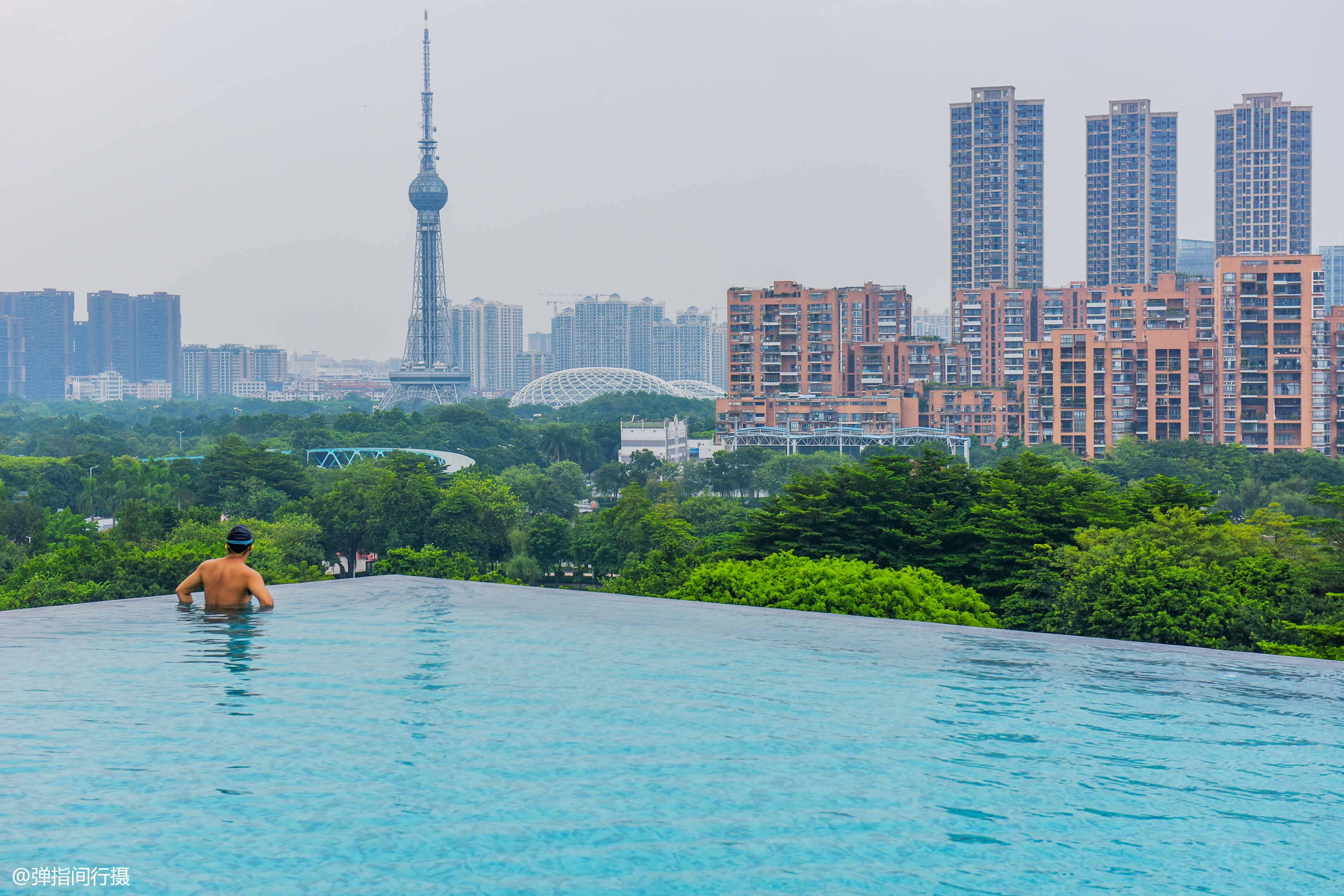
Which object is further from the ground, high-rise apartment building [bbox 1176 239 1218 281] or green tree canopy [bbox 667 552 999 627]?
high-rise apartment building [bbox 1176 239 1218 281]

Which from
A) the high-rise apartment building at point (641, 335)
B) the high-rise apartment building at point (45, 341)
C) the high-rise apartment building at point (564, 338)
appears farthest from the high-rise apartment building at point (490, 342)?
the high-rise apartment building at point (45, 341)

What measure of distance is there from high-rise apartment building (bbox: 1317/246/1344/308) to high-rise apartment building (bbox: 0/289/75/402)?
471 ft

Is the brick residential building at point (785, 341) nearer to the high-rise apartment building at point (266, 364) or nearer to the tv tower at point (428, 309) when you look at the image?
the tv tower at point (428, 309)

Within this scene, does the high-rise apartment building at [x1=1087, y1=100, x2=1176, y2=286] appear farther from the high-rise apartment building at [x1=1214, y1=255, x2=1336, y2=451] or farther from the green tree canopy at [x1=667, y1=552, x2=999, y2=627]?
the green tree canopy at [x1=667, y1=552, x2=999, y2=627]

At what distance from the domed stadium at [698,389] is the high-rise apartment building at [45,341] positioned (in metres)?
70.0

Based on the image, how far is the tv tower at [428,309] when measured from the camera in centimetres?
10450

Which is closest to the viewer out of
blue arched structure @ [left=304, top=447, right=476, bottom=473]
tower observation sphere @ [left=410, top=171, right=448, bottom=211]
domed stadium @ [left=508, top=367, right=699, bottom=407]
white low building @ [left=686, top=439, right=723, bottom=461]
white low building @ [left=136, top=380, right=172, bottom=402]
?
blue arched structure @ [left=304, top=447, right=476, bottom=473]

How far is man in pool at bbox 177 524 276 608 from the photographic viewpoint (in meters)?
8.38

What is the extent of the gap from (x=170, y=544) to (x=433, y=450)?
1394 inches

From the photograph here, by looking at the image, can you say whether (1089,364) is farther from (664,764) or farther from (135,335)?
(135,335)

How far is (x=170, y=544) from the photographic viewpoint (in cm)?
2686

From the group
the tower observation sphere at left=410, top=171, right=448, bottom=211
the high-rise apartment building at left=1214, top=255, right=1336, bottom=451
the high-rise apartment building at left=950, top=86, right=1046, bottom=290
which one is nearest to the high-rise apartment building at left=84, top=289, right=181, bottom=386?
the tower observation sphere at left=410, top=171, right=448, bottom=211

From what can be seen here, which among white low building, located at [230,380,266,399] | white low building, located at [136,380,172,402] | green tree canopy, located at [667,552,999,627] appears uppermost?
white low building, located at [230,380,266,399]

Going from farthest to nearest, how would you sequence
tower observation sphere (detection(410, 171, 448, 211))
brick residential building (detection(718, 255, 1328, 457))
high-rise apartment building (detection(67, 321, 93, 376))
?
high-rise apartment building (detection(67, 321, 93, 376)) < tower observation sphere (detection(410, 171, 448, 211)) < brick residential building (detection(718, 255, 1328, 457))
